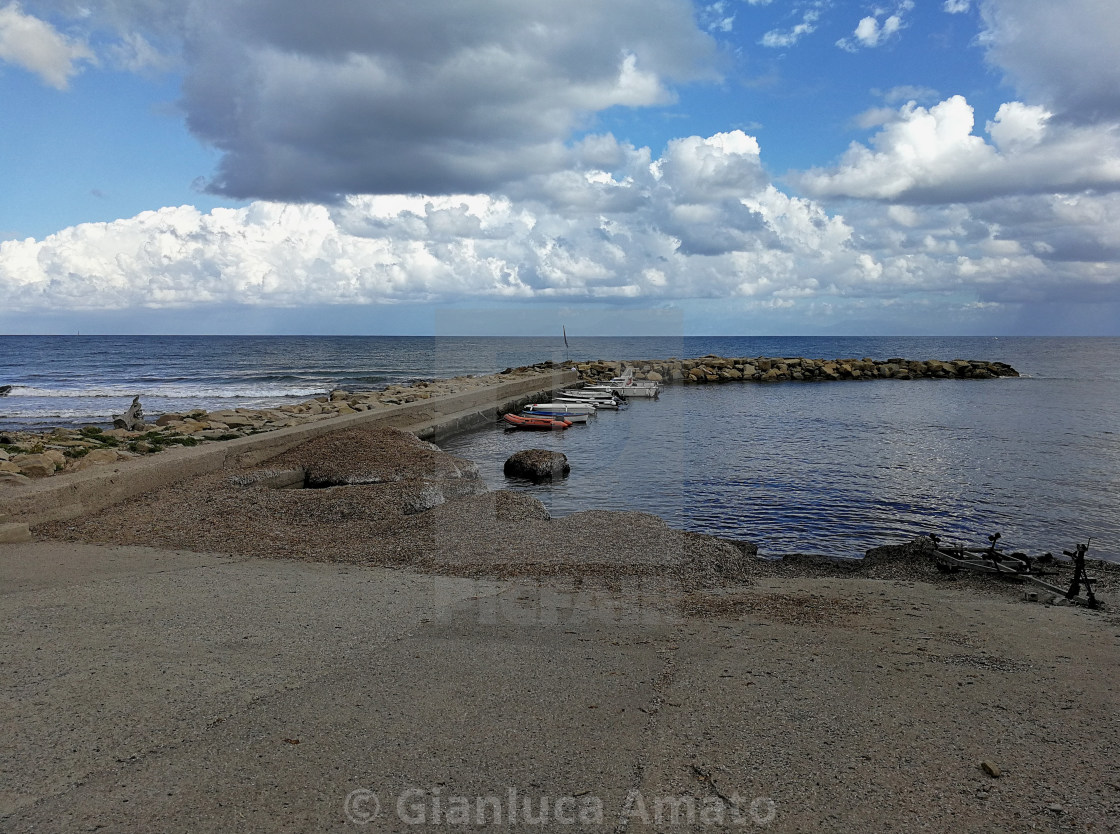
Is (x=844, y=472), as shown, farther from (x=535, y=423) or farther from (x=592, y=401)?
(x=592, y=401)

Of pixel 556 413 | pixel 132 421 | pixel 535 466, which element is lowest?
pixel 535 466

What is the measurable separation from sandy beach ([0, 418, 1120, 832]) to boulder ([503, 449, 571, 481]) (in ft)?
24.1

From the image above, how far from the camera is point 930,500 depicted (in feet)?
47.6

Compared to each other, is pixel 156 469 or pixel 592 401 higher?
pixel 156 469

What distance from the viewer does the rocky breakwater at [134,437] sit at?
37.4 feet

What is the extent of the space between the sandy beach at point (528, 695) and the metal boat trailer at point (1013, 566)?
26cm

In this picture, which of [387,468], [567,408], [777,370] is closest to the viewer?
[387,468]

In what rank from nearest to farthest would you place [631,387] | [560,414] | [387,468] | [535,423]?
1. [387,468]
2. [535,423]
3. [560,414]
4. [631,387]

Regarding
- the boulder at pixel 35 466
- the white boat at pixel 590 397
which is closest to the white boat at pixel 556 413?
the white boat at pixel 590 397

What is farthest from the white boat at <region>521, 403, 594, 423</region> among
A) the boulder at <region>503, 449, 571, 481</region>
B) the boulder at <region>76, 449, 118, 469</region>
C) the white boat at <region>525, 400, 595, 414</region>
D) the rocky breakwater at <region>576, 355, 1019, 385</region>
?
the rocky breakwater at <region>576, 355, 1019, 385</region>

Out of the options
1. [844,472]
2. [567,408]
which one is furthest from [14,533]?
[567,408]

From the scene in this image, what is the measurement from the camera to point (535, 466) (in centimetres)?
1575

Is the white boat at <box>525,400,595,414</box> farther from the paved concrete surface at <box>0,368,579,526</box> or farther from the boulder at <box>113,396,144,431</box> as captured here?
the boulder at <box>113,396,144,431</box>

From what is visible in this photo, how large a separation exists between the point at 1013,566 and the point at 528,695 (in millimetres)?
6475
